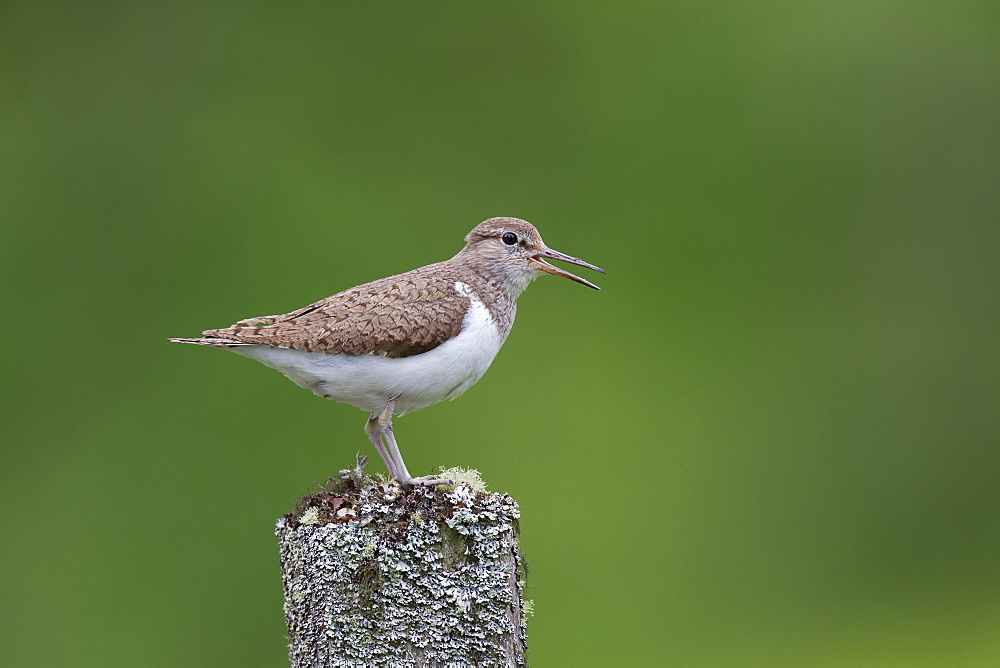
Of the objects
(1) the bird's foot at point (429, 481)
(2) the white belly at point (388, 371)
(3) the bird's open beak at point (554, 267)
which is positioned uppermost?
(3) the bird's open beak at point (554, 267)

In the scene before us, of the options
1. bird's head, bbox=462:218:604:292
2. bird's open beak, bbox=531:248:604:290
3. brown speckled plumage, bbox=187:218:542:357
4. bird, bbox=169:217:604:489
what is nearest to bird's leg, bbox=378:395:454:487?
bird, bbox=169:217:604:489

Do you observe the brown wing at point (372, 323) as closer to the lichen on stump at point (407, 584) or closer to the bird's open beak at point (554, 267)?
the bird's open beak at point (554, 267)

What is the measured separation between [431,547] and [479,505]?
0.54ft

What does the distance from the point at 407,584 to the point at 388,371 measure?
0.97m

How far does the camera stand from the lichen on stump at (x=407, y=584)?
2.34 m

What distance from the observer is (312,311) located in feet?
10.8

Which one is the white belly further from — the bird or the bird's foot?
the bird's foot

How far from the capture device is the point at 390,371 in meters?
3.17

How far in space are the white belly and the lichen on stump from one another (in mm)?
757

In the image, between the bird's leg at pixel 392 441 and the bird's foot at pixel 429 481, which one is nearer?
the bird's foot at pixel 429 481

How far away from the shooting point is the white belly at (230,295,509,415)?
3.16 metres

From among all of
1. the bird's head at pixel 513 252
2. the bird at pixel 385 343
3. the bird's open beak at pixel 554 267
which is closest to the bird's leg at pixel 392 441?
the bird at pixel 385 343

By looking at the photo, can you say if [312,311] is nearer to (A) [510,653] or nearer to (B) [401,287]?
(B) [401,287]

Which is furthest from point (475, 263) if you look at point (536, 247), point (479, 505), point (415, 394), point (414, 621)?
point (414, 621)
